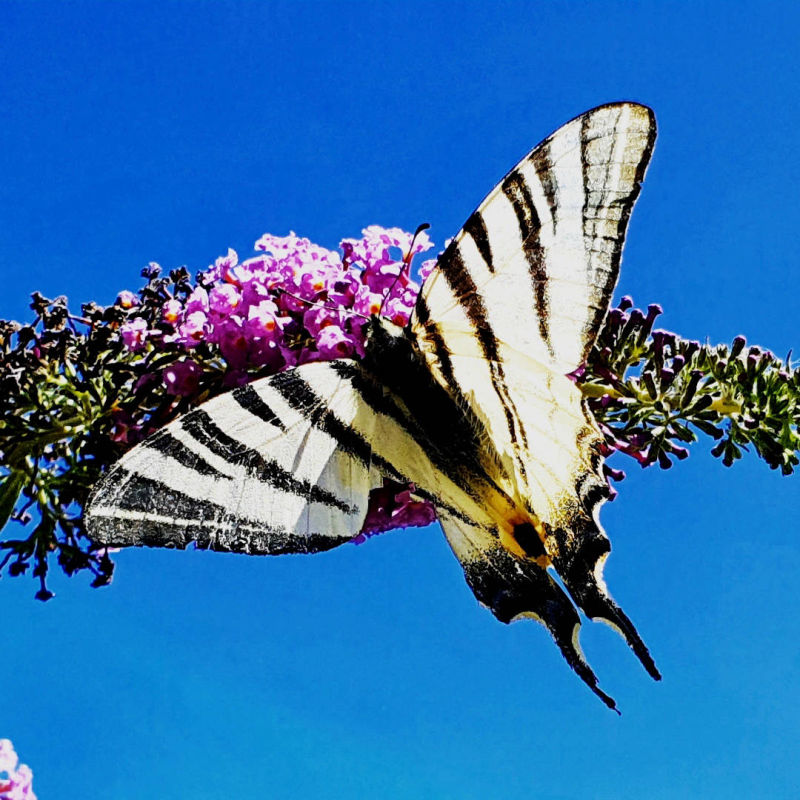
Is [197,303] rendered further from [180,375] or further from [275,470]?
[275,470]

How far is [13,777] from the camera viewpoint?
4652 mm

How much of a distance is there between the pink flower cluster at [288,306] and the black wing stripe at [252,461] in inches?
16.6

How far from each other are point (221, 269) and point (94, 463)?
944 mm

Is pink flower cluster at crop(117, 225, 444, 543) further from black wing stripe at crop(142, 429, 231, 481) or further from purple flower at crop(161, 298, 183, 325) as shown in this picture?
black wing stripe at crop(142, 429, 231, 481)

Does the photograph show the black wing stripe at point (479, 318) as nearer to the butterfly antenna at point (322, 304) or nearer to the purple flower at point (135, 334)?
the butterfly antenna at point (322, 304)

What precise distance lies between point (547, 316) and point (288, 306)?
1.01m

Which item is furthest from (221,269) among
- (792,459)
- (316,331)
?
(792,459)

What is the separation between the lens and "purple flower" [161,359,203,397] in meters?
3.62

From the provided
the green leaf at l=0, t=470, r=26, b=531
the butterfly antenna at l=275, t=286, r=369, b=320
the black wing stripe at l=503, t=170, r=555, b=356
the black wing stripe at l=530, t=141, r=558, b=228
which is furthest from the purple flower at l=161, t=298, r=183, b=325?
the black wing stripe at l=530, t=141, r=558, b=228

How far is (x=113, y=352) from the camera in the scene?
154 inches

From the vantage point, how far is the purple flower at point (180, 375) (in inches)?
143

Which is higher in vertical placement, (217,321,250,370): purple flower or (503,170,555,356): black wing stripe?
(503,170,555,356): black wing stripe

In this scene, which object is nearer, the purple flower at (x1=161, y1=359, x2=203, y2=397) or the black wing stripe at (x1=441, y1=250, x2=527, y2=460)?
the black wing stripe at (x1=441, y1=250, x2=527, y2=460)

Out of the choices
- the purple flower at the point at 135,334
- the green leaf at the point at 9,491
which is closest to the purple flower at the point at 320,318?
the purple flower at the point at 135,334
